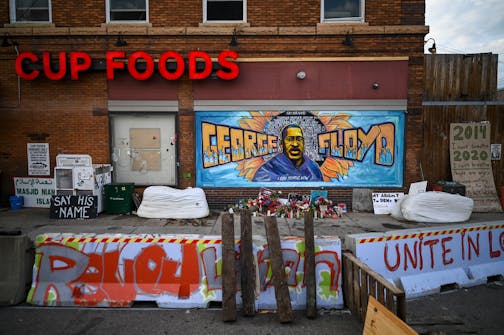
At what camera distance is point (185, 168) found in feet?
34.8

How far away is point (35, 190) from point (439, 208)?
12.6 metres

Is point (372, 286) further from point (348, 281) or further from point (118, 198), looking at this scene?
point (118, 198)

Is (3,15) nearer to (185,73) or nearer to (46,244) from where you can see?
(185,73)

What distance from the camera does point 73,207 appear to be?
9297mm

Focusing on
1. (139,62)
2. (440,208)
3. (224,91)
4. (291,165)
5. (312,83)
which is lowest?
(440,208)

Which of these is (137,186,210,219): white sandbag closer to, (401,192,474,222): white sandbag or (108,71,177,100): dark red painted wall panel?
(108,71,177,100): dark red painted wall panel

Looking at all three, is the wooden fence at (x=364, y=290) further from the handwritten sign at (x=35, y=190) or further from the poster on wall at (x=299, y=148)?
the handwritten sign at (x=35, y=190)

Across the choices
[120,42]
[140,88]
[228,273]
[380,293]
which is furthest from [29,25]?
[380,293]

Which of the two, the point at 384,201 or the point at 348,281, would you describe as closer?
the point at 348,281

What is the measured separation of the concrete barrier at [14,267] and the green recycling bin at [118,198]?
16.0 feet

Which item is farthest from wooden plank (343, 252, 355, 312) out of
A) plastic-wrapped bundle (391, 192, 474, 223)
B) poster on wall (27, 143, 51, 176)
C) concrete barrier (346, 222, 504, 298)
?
poster on wall (27, 143, 51, 176)

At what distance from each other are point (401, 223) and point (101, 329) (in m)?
7.81

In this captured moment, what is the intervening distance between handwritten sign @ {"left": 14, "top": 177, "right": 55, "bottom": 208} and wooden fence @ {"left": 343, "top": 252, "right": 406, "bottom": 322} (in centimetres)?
997

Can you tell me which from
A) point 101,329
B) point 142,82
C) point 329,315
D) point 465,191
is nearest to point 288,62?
point 142,82
